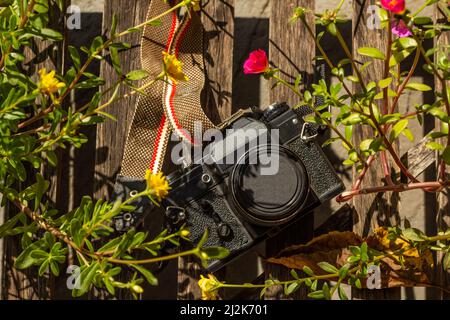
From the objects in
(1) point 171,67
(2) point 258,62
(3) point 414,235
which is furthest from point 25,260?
(3) point 414,235

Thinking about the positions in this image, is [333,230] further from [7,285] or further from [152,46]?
[7,285]

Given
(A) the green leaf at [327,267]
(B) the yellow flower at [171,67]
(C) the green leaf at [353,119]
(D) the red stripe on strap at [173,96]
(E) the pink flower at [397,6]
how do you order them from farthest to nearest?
(D) the red stripe on strap at [173,96] → (A) the green leaf at [327,267] → (C) the green leaf at [353,119] → (B) the yellow flower at [171,67] → (E) the pink flower at [397,6]

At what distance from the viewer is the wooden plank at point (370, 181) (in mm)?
1303

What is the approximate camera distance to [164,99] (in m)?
1.32

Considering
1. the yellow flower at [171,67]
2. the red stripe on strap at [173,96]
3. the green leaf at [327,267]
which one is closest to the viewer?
the yellow flower at [171,67]

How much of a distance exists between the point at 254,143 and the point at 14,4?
51cm

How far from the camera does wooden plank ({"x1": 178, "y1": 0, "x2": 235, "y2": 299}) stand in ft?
4.45

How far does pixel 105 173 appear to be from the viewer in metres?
1.35

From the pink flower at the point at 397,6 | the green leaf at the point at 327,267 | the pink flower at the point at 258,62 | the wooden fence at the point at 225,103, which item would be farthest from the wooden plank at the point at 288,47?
the pink flower at the point at 397,6

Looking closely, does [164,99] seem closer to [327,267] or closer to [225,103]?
[225,103]

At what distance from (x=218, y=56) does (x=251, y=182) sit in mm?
322

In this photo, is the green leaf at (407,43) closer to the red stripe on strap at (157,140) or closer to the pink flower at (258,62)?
the pink flower at (258,62)

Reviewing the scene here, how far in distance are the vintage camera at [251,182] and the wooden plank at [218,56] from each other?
0.12 meters
